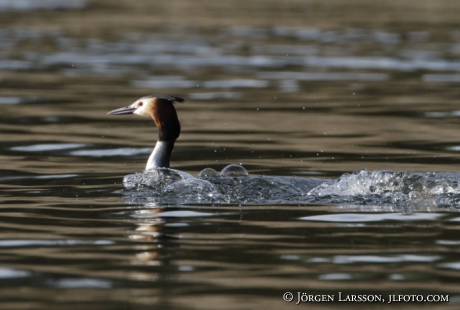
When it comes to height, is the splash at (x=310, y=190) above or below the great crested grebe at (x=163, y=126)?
below

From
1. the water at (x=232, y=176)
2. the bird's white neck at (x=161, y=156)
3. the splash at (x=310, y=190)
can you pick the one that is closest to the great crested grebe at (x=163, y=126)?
the bird's white neck at (x=161, y=156)

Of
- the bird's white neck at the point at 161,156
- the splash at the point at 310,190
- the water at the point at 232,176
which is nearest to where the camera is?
the water at the point at 232,176

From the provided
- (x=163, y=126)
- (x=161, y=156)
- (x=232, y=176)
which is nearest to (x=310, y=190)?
(x=232, y=176)

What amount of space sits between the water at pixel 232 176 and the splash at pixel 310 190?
0.02m

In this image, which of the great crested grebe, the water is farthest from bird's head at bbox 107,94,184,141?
the water

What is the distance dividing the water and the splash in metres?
0.02

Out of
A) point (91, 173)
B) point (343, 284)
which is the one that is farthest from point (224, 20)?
point (343, 284)

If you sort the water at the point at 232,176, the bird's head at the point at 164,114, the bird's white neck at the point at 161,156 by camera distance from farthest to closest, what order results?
the bird's head at the point at 164,114 < the bird's white neck at the point at 161,156 < the water at the point at 232,176

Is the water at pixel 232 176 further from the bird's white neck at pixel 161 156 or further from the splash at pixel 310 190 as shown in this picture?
the bird's white neck at pixel 161 156

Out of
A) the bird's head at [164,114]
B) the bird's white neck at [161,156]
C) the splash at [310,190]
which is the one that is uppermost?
the bird's head at [164,114]

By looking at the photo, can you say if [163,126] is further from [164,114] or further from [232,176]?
[232,176]

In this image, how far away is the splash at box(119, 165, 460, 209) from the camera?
30.9 ft

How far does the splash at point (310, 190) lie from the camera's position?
9.41 m

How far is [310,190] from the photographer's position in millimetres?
9938
